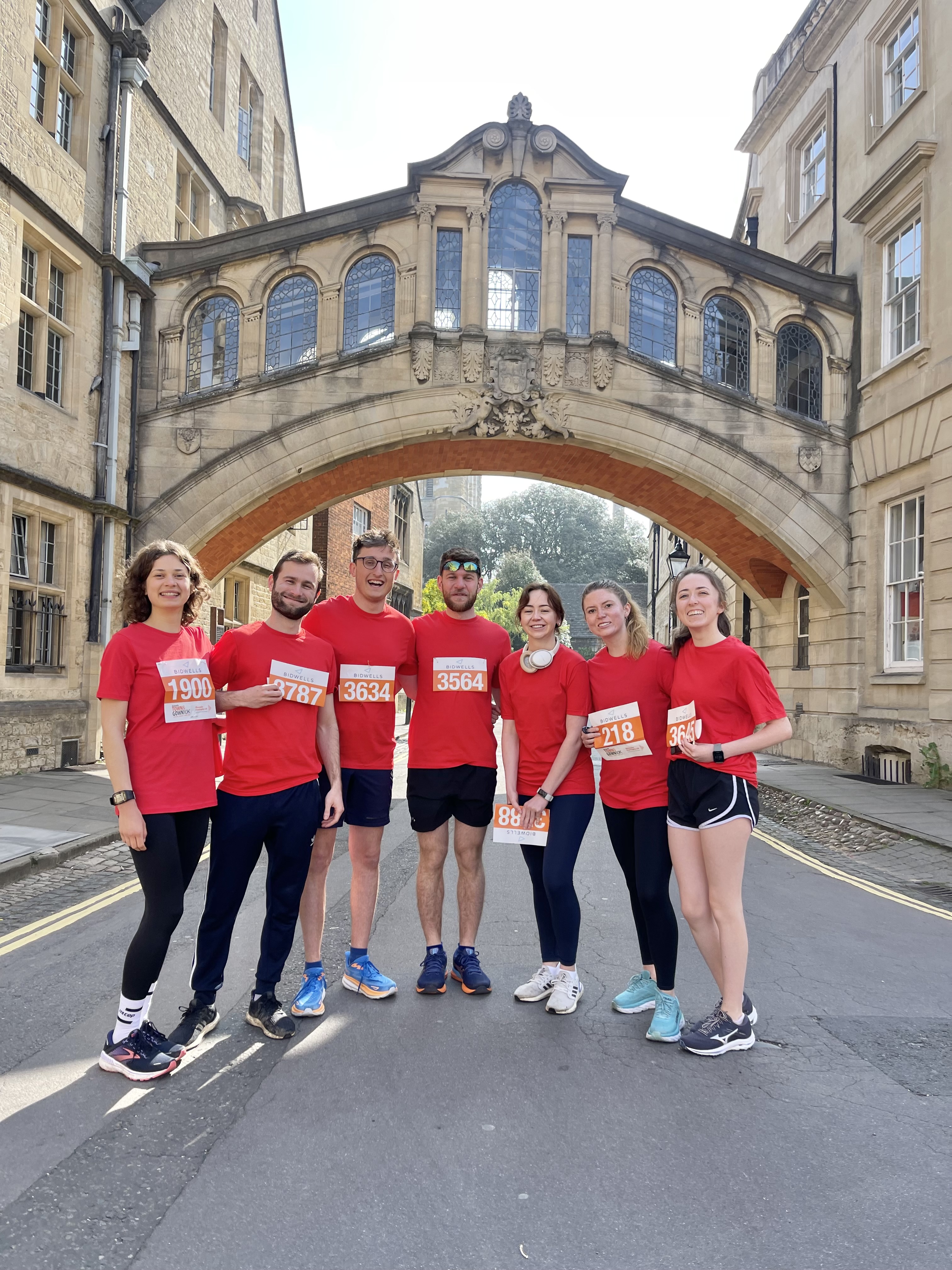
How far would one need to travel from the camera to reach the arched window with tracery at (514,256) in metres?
16.6

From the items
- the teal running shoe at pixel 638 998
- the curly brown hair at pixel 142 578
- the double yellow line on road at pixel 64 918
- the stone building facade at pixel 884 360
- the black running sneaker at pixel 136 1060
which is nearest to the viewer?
the black running sneaker at pixel 136 1060

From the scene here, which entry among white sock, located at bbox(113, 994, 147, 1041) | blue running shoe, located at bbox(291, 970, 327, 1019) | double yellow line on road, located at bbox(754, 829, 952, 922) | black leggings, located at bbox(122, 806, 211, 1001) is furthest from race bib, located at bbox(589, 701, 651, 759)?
double yellow line on road, located at bbox(754, 829, 952, 922)

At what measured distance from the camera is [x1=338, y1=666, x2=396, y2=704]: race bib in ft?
14.6

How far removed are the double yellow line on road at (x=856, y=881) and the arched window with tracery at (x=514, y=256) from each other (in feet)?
35.2

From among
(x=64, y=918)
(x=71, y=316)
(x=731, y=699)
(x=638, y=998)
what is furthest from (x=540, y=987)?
(x=71, y=316)

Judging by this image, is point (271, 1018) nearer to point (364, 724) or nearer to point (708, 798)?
point (364, 724)

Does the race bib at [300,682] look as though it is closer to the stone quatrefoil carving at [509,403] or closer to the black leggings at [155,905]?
the black leggings at [155,905]

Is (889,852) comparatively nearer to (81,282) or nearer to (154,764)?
(154,764)

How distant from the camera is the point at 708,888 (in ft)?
13.0

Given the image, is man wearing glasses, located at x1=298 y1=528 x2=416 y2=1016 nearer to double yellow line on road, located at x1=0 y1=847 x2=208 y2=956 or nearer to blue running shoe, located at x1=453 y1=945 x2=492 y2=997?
blue running shoe, located at x1=453 y1=945 x2=492 y2=997

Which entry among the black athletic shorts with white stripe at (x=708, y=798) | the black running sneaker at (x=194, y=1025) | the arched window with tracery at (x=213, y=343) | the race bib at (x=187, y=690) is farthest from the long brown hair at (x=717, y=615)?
the arched window with tracery at (x=213, y=343)

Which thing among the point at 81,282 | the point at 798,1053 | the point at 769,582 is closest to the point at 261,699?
the point at 798,1053

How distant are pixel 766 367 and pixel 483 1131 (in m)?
16.2

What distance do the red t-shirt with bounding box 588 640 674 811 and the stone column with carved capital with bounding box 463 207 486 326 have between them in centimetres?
1326
